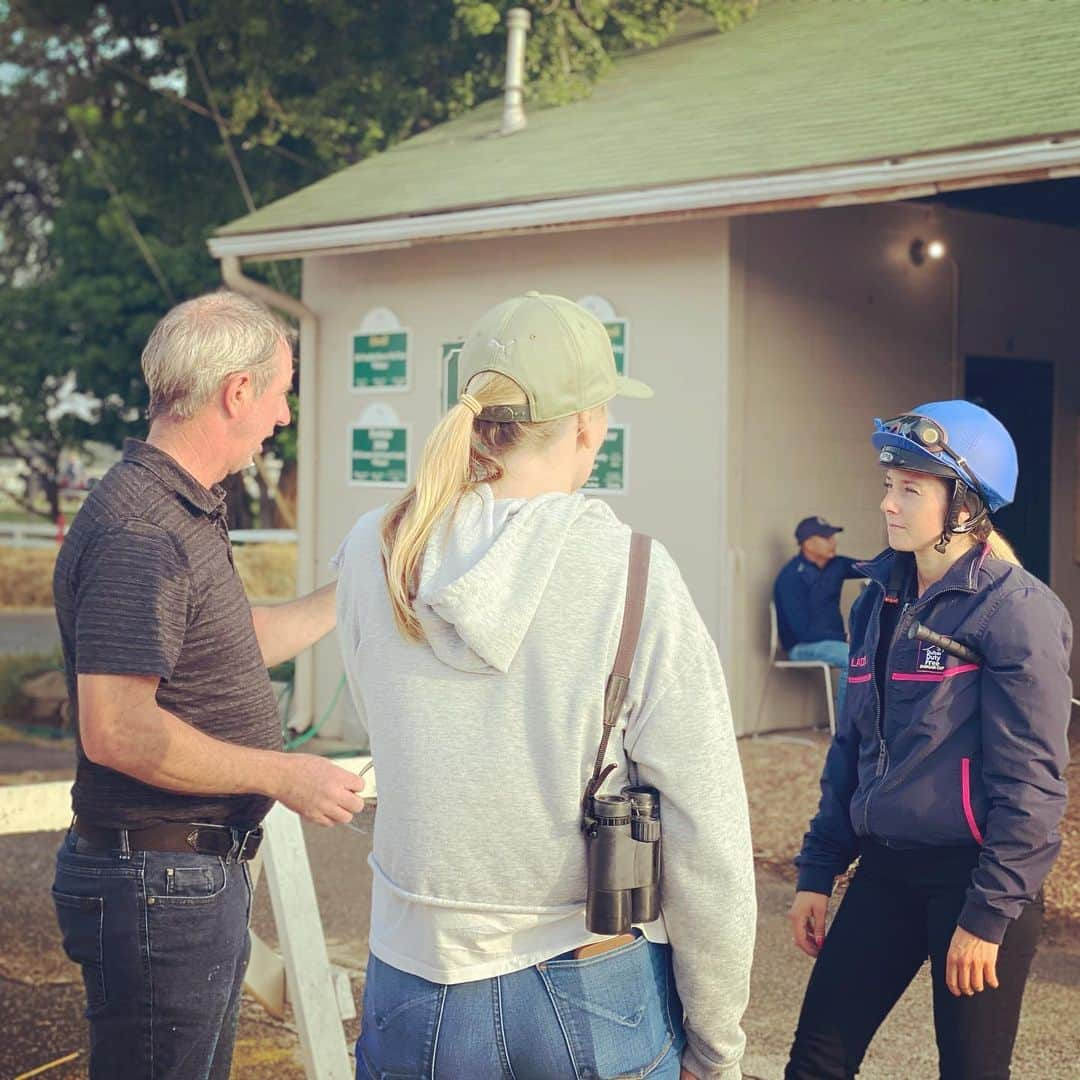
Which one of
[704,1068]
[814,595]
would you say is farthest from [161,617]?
[814,595]

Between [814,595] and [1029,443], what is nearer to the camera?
[814,595]

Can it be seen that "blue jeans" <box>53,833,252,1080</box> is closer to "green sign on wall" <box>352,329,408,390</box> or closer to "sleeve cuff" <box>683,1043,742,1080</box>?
"sleeve cuff" <box>683,1043,742,1080</box>

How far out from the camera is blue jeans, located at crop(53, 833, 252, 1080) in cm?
281

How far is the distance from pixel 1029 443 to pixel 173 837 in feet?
30.3

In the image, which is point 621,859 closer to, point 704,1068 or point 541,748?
point 541,748

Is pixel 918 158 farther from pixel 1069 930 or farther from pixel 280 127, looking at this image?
pixel 280 127

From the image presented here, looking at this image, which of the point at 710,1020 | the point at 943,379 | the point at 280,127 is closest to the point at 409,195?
the point at 943,379

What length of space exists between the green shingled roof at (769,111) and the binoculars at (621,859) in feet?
17.0

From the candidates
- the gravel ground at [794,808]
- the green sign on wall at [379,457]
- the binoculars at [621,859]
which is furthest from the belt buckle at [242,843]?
the green sign on wall at [379,457]

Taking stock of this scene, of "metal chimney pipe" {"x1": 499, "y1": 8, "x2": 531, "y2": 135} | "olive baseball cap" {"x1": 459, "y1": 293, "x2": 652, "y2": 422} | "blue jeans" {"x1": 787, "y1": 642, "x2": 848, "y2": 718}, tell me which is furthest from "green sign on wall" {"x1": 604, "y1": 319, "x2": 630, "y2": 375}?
"olive baseball cap" {"x1": 459, "y1": 293, "x2": 652, "y2": 422}

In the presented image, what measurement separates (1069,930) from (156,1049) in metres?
4.04

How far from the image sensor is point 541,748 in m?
2.18

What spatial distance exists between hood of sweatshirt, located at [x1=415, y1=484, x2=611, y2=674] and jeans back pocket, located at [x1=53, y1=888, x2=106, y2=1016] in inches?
40.6

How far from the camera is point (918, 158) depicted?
23.2 ft
